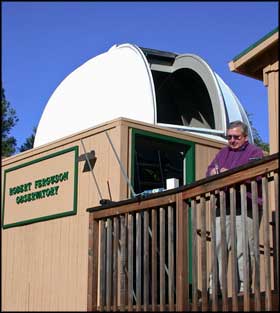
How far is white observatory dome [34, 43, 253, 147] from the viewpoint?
32.9 feet

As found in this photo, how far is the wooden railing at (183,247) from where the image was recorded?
15.9 feet

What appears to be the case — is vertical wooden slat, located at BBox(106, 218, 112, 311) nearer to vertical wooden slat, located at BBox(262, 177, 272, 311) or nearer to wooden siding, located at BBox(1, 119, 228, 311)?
wooden siding, located at BBox(1, 119, 228, 311)

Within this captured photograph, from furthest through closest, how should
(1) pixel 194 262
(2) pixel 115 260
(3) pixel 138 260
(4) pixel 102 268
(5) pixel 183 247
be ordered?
(4) pixel 102 268, (2) pixel 115 260, (3) pixel 138 260, (5) pixel 183 247, (1) pixel 194 262

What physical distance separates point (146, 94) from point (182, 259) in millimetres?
4700

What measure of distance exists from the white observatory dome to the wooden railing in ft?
11.2

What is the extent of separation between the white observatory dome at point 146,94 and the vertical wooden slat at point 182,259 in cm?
422

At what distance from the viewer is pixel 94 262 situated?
22.4 ft

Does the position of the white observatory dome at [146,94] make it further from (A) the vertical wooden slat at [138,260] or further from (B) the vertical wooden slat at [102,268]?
(A) the vertical wooden slat at [138,260]

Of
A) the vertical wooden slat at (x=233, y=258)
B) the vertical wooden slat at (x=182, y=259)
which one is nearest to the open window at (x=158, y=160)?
the vertical wooden slat at (x=182, y=259)

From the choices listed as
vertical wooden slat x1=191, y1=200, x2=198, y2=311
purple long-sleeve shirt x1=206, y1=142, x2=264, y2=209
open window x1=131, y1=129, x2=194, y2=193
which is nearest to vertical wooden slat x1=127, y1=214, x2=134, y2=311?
vertical wooden slat x1=191, y1=200, x2=198, y2=311

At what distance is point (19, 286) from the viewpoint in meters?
9.22

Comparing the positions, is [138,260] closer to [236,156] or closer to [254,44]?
[236,156]

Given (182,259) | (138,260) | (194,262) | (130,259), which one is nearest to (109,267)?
(130,259)

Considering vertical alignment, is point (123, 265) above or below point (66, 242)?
below
